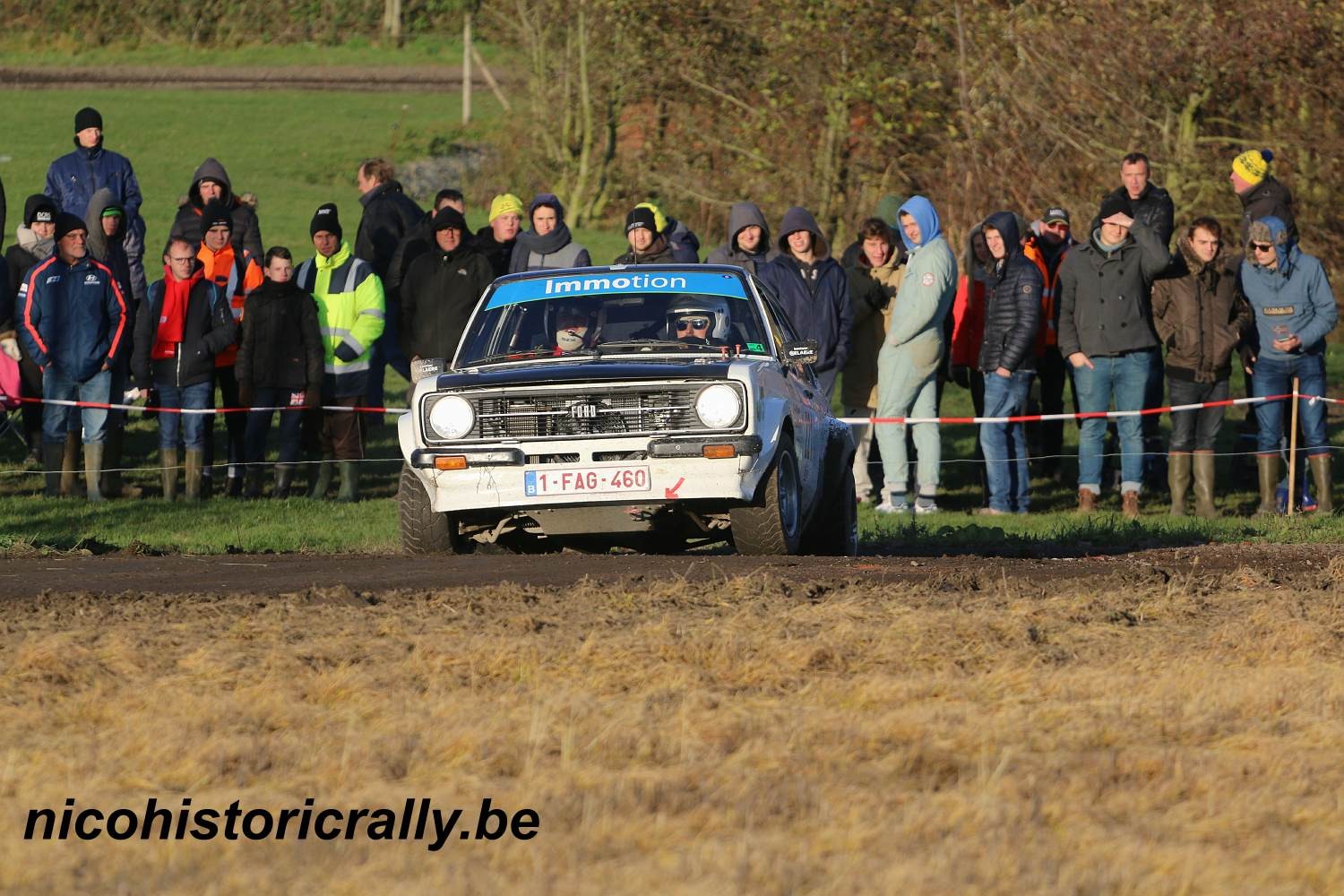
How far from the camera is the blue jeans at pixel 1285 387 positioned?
613 inches

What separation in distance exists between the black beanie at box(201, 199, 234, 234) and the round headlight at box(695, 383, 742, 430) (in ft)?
24.8

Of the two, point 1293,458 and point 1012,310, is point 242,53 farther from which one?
point 1293,458

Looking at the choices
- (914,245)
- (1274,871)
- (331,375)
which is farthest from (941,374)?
(1274,871)

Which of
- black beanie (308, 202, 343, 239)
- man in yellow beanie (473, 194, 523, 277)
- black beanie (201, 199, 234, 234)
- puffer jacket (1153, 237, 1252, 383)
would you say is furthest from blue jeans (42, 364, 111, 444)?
puffer jacket (1153, 237, 1252, 383)

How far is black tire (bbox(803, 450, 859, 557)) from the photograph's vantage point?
511 inches

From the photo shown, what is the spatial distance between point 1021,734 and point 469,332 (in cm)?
623

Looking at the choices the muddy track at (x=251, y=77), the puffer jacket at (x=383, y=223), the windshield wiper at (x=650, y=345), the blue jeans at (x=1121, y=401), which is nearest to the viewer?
the windshield wiper at (x=650, y=345)

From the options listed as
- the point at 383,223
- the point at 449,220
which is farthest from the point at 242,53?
the point at 449,220

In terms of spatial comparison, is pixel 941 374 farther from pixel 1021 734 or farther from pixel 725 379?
pixel 1021 734

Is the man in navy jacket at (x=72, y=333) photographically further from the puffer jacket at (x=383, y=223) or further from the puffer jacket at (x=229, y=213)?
the puffer jacket at (x=383, y=223)

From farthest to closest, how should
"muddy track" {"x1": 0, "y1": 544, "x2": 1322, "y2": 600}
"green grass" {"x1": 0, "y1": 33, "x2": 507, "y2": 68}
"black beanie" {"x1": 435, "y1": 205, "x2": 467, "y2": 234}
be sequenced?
"green grass" {"x1": 0, "y1": 33, "x2": 507, "y2": 68} → "black beanie" {"x1": 435, "y1": 205, "x2": 467, "y2": 234} → "muddy track" {"x1": 0, "y1": 544, "x2": 1322, "y2": 600}

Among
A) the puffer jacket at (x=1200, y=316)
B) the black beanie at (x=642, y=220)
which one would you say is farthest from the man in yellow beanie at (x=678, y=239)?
the puffer jacket at (x=1200, y=316)

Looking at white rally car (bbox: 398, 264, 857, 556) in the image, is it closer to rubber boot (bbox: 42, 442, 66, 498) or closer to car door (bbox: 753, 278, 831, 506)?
car door (bbox: 753, 278, 831, 506)

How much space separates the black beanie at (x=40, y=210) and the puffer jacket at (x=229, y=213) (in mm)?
1070
